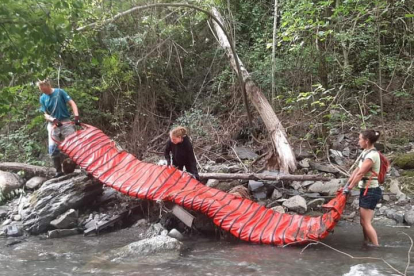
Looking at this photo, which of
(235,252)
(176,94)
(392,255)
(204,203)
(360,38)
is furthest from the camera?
(176,94)

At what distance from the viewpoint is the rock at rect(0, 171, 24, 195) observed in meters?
7.06

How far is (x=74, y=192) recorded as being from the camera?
239 inches

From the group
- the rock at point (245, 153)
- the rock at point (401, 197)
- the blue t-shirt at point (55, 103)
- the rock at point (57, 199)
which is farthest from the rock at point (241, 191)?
the blue t-shirt at point (55, 103)

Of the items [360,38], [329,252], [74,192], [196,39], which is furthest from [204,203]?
[196,39]

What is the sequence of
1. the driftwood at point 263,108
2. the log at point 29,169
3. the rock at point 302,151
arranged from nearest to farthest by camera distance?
1. the driftwood at point 263,108
2. the log at point 29,169
3. the rock at point 302,151

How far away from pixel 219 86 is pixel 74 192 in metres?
4.85

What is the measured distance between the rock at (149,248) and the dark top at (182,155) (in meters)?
1.27

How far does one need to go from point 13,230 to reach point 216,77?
6.03 metres

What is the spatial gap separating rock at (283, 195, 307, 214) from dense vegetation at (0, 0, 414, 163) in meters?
2.18

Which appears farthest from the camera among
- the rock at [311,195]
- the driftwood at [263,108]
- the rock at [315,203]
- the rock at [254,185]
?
the driftwood at [263,108]

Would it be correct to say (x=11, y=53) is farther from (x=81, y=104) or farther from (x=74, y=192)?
(x=81, y=104)

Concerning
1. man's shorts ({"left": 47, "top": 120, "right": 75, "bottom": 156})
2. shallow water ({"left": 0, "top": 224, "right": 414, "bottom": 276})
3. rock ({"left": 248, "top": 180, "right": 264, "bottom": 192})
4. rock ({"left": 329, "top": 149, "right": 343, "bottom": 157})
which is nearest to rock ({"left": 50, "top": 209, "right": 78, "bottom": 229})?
shallow water ({"left": 0, "top": 224, "right": 414, "bottom": 276})

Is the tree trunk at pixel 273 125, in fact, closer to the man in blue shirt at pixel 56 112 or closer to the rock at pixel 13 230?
the man in blue shirt at pixel 56 112

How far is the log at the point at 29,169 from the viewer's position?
7.26 meters
